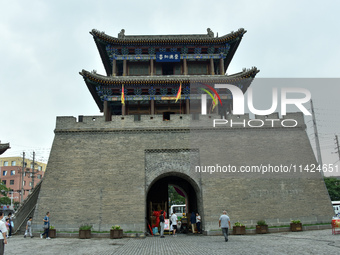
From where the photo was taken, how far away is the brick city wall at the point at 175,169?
→ 14.2 metres

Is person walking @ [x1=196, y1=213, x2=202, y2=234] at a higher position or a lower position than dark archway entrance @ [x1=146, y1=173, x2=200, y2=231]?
lower

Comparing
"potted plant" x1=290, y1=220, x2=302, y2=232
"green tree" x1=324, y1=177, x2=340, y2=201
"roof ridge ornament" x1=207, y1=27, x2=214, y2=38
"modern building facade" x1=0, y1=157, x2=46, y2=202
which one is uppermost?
"roof ridge ornament" x1=207, y1=27, x2=214, y2=38

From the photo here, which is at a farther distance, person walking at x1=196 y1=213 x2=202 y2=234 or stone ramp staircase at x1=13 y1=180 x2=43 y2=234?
stone ramp staircase at x1=13 y1=180 x2=43 y2=234

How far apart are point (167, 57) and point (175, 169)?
9.33m

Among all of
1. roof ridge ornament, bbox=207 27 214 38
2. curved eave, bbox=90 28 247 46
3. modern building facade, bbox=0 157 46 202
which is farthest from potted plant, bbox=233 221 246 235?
modern building facade, bbox=0 157 46 202

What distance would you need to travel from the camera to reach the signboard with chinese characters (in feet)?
68.9

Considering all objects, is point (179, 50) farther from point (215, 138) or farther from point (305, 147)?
point (305, 147)

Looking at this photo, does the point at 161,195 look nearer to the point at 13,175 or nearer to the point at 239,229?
the point at 239,229

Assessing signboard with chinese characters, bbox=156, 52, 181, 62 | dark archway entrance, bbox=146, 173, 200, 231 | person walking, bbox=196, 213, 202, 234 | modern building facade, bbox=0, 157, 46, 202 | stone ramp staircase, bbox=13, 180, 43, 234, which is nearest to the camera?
person walking, bbox=196, 213, 202, 234

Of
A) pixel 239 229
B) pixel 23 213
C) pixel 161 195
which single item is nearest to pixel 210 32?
pixel 161 195

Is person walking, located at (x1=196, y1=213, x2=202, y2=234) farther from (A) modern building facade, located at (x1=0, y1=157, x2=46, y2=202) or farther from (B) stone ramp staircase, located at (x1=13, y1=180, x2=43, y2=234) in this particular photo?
(A) modern building facade, located at (x1=0, y1=157, x2=46, y2=202)

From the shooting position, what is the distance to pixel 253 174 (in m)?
15.0

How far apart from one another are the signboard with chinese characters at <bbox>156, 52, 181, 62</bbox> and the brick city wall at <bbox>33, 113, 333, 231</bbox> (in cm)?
637

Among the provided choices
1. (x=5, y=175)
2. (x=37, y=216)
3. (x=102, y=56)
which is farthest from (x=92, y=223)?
(x=5, y=175)
